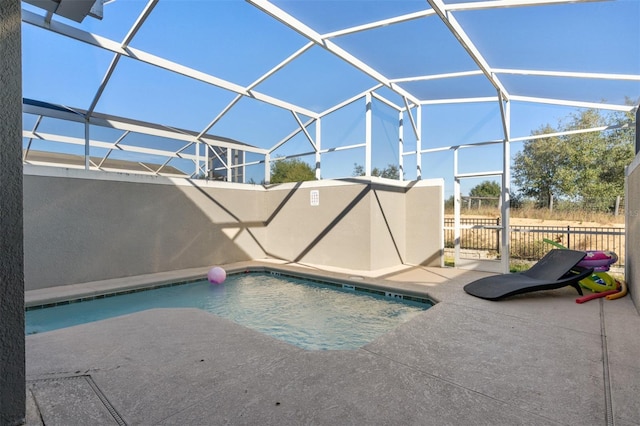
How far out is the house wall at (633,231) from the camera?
14.7ft

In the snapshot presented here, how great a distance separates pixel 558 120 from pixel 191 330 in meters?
10.8

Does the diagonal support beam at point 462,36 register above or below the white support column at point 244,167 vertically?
above

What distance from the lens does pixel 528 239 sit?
902 cm

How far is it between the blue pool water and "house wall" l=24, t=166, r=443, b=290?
132 centimetres

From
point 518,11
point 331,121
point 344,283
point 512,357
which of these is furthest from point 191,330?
point 331,121

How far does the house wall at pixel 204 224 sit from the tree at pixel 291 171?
1.06ft

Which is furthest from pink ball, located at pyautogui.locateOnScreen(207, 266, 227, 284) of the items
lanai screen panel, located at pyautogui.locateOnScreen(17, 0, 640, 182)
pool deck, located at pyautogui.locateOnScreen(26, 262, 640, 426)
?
lanai screen panel, located at pyautogui.locateOnScreen(17, 0, 640, 182)

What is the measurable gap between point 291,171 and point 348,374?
25.7 feet

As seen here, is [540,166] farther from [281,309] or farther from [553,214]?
[281,309]

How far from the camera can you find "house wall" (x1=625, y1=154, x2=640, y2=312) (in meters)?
4.48

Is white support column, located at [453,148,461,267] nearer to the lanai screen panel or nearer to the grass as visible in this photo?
the grass

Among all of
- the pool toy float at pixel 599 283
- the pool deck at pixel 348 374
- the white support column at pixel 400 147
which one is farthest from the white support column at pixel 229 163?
the pool toy float at pixel 599 283

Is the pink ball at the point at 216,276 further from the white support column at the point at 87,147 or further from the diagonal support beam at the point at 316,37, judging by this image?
the diagonal support beam at the point at 316,37

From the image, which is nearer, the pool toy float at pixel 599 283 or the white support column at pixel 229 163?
the pool toy float at pixel 599 283
